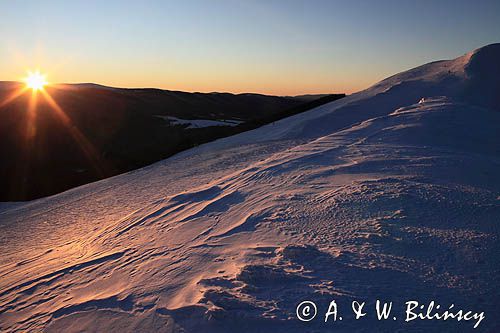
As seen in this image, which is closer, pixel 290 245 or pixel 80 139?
pixel 290 245

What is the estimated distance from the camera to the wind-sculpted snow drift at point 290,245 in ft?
10.5

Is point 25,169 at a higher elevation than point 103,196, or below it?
higher

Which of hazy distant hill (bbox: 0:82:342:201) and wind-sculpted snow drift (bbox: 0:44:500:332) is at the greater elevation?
hazy distant hill (bbox: 0:82:342:201)

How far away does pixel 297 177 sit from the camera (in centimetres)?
658

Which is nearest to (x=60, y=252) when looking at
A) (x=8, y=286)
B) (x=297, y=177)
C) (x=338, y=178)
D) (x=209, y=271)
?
(x=8, y=286)

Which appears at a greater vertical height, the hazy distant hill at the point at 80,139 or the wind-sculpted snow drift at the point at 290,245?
the hazy distant hill at the point at 80,139

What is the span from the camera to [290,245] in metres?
4.00

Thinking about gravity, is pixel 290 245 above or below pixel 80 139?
below

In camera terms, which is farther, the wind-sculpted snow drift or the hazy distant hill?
the hazy distant hill

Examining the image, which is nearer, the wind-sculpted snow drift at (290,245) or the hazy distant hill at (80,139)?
the wind-sculpted snow drift at (290,245)

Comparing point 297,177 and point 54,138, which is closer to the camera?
point 297,177

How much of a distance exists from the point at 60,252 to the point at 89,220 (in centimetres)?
211

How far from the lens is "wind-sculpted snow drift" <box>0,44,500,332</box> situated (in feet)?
10.5

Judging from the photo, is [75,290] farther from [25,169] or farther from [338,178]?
[25,169]
